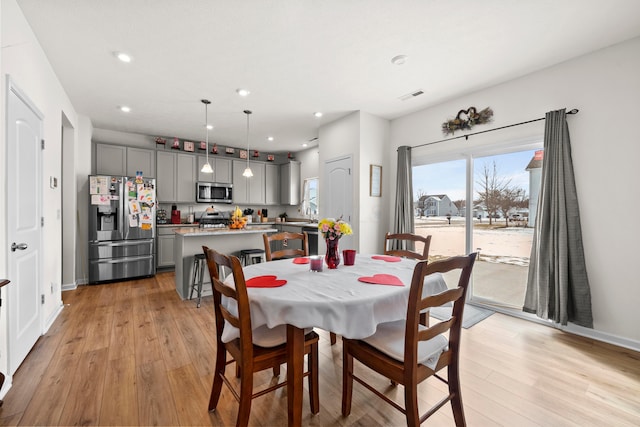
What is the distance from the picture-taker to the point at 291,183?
21.4 feet

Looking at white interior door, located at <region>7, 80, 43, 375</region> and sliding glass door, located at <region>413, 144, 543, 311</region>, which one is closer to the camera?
white interior door, located at <region>7, 80, 43, 375</region>

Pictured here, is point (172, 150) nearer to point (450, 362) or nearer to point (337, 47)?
point (337, 47)

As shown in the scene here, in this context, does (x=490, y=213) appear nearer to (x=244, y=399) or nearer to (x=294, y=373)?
(x=294, y=373)

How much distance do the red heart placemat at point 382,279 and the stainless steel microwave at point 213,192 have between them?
194 inches

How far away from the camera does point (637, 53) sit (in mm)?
2326

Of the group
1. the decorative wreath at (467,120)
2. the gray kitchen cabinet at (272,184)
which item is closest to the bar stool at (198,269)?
the gray kitchen cabinet at (272,184)

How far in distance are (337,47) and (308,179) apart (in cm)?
406

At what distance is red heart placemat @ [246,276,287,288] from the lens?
1.54 metres

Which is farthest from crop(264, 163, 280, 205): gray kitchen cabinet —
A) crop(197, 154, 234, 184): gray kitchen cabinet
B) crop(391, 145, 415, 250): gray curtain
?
crop(391, 145, 415, 250): gray curtain

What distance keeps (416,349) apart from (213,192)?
5473mm

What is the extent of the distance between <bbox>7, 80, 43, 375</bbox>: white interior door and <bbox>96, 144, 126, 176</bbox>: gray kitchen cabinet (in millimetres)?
2664

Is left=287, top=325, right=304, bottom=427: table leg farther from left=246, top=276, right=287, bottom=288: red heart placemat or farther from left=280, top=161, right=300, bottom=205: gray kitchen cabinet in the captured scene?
left=280, top=161, right=300, bottom=205: gray kitchen cabinet

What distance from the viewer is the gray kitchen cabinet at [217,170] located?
19.1 ft

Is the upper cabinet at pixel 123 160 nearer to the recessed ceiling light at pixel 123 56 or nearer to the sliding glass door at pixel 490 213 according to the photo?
the recessed ceiling light at pixel 123 56
